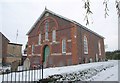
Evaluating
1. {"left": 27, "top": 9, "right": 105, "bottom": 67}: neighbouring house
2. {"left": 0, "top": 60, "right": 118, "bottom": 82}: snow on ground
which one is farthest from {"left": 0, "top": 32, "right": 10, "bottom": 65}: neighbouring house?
{"left": 0, "top": 60, "right": 118, "bottom": 82}: snow on ground

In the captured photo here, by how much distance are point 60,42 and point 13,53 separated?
55.5 ft

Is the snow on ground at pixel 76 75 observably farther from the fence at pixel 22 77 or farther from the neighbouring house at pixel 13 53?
the neighbouring house at pixel 13 53

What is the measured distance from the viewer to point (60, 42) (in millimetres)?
25500

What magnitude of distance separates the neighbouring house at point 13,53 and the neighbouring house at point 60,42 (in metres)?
8.45

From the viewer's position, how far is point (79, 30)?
2502cm

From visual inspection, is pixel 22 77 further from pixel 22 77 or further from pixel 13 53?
pixel 13 53

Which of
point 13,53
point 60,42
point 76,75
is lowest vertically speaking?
point 76,75

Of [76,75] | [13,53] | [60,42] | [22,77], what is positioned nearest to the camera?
[22,77]

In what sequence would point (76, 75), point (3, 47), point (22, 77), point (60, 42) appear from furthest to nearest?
1. point (3, 47)
2. point (60, 42)
3. point (76, 75)
4. point (22, 77)

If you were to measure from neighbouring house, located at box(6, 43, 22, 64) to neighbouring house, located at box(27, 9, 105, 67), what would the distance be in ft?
27.7

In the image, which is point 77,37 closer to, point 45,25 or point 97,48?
point 45,25


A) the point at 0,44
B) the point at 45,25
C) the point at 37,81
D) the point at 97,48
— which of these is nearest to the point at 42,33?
the point at 45,25

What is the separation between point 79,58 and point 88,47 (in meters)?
4.57

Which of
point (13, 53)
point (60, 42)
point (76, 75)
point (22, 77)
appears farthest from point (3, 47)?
point (22, 77)
